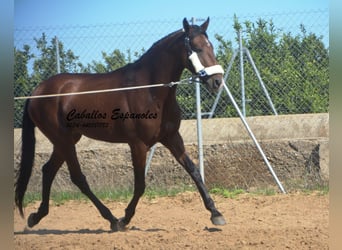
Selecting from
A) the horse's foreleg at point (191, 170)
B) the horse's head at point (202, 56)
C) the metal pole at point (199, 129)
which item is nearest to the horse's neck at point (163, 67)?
the horse's head at point (202, 56)

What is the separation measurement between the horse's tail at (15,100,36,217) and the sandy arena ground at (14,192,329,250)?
160 millimetres

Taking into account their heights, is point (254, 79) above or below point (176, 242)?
above

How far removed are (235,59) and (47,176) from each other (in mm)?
2116

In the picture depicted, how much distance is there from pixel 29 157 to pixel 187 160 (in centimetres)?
152

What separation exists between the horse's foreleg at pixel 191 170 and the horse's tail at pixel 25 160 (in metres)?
1.29

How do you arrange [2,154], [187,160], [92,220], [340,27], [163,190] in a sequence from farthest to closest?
[163,190], [92,220], [187,160], [2,154], [340,27]

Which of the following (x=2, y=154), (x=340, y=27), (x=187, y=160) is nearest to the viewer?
(x=340, y=27)

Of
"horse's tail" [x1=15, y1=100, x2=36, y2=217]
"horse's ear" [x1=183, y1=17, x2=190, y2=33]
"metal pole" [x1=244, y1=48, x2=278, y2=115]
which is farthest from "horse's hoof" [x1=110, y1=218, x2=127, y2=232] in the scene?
"metal pole" [x1=244, y1=48, x2=278, y2=115]

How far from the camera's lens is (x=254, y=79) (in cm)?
664

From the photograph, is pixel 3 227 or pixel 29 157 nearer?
pixel 3 227

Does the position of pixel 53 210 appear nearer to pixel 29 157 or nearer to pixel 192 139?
pixel 29 157

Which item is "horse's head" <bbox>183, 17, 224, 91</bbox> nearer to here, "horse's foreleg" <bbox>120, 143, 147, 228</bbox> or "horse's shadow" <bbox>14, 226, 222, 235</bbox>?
"horse's foreleg" <bbox>120, 143, 147, 228</bbox>

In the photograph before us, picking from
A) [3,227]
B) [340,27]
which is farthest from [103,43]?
[340,27]

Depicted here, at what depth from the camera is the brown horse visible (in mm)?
5379
